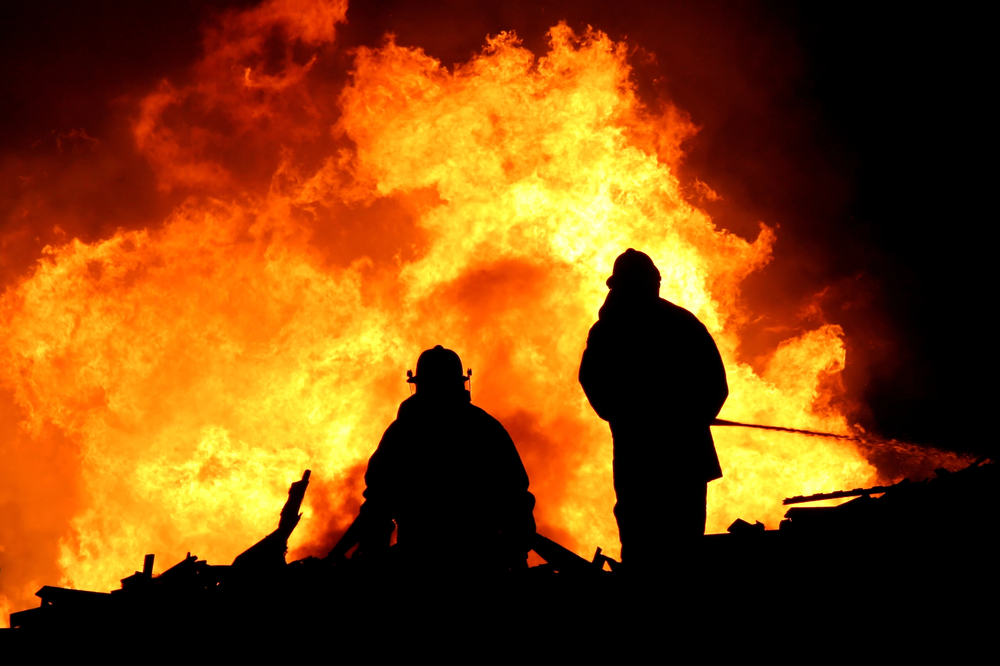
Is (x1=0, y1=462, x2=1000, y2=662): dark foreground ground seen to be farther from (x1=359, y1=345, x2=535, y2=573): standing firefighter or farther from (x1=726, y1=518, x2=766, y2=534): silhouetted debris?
(x1=359, y1=345, x2=535, y2=573): standing firefighter

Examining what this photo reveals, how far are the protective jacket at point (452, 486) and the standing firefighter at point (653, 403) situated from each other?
1.32 m

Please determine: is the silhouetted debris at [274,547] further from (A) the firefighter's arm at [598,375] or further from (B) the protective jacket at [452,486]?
(A) the firefighter's arm at [598,375]

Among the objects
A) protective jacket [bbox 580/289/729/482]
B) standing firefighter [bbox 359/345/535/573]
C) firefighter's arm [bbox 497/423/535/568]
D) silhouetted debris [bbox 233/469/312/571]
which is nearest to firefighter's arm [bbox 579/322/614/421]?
protective jacket [bbox 580/289/729/482]

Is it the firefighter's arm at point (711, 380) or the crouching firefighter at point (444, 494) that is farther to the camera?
the crouching firefighter at point (444, 494)

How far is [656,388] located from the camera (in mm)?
5141

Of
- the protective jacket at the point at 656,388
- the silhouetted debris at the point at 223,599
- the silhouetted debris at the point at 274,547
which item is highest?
the protective jacket at the point at 656,388

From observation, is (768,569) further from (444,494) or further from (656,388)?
(444,494)

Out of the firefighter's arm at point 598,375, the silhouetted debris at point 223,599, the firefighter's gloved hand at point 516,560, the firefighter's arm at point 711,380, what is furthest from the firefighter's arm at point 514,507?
the firefighter's arm at point 711,380

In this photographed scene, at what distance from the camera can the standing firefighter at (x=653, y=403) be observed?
4812mm

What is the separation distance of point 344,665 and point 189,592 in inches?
63.6

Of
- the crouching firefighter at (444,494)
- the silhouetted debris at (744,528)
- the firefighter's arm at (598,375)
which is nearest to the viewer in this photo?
the silhouetted debris at (744,528)

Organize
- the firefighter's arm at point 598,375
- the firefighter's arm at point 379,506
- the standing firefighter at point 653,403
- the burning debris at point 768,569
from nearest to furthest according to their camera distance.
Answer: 1. the burning debris at point 768,569
2. the standing firefighter at point 653,403
3. the firefighter's arm at point 598,375
4. the firefighter's arm at point 379,506

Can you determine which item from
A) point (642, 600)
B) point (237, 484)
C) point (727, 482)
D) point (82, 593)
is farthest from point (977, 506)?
point (237, 484)

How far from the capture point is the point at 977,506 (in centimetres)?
398
